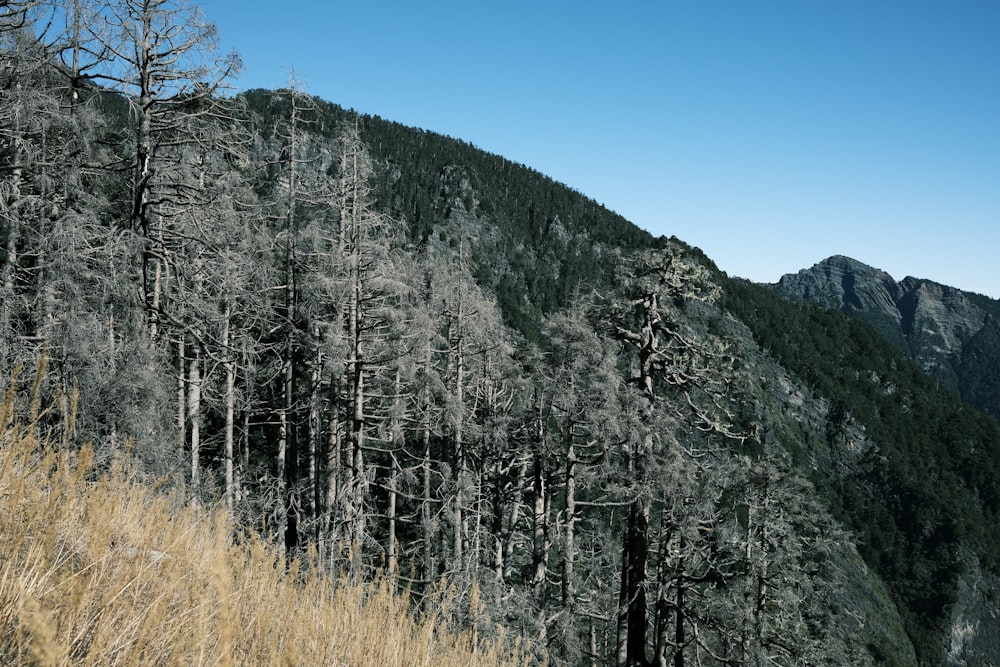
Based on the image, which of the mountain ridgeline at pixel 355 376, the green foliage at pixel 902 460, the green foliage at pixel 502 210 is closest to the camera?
the mountain ridgeline at pixel 355 376

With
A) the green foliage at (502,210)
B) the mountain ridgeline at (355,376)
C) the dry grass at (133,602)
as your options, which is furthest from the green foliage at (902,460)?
the dry grass at (133,602)

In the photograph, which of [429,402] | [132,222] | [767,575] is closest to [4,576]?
[132,222]

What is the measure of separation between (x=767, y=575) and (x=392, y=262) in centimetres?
1857

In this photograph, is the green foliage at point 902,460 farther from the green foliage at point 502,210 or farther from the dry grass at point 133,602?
the dry grass at point 133,602

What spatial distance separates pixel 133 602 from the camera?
89.0 inches

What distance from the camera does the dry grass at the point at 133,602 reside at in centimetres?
194

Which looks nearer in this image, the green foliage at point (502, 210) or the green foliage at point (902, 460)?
the green foliage at point (902, 460)

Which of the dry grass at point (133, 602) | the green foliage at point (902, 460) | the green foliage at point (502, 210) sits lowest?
the green foliage at point (902, 460)

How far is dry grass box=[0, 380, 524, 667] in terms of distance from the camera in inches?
76.5

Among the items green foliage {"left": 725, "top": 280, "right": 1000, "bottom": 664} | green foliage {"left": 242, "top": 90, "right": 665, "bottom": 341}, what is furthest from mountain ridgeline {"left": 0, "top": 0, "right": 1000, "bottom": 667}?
green foliage {"left": 242, "top": 90, "right": 665, "bottom": 341}

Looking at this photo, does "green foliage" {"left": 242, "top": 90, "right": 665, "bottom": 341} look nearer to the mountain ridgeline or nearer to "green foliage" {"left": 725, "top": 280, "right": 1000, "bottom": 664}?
"green foliage" {"left": 725, "top": 280, "right": 1000, "bottom": 664}

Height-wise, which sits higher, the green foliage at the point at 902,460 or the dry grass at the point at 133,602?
the dry grass at the point at 133,602

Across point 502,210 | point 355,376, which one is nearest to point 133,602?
point 355,376

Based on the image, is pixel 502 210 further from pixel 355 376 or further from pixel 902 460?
pixel 355 376
